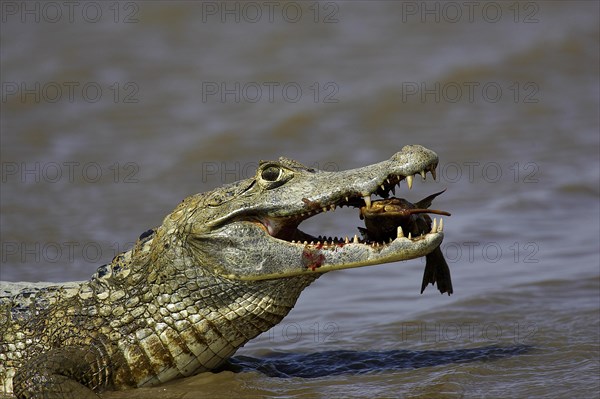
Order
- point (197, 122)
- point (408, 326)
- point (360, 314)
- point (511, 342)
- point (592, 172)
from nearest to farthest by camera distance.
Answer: point (511, 342), point (408, 326), point (360, 314), point (592, 172), point (197, 122)

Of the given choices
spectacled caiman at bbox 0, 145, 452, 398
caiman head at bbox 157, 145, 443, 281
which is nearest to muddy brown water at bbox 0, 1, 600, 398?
spectacled caiman at bbox 0, 145, 452, 398

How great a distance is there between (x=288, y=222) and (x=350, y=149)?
6248 mm

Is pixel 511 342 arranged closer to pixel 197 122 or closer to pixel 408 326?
pixel 408 326

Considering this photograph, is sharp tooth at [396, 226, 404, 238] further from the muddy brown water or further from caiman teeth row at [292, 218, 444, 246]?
the muddy brown water

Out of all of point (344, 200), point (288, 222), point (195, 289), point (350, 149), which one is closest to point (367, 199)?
point (344, 200)

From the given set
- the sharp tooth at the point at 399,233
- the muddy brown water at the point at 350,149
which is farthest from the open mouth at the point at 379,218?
the muddy brown water at the point at 350,149

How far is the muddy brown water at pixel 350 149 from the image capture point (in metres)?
5.92

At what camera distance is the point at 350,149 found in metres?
11.3

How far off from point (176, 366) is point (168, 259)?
553mm

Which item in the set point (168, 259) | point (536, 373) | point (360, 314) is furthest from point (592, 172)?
point (168, 259)

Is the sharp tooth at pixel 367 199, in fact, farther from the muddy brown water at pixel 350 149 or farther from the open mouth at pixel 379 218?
the muddy brown water at pixel 350 149

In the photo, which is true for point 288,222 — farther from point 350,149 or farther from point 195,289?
point 350,149

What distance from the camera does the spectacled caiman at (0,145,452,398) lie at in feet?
16.1

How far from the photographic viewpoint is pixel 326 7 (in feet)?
50.0
